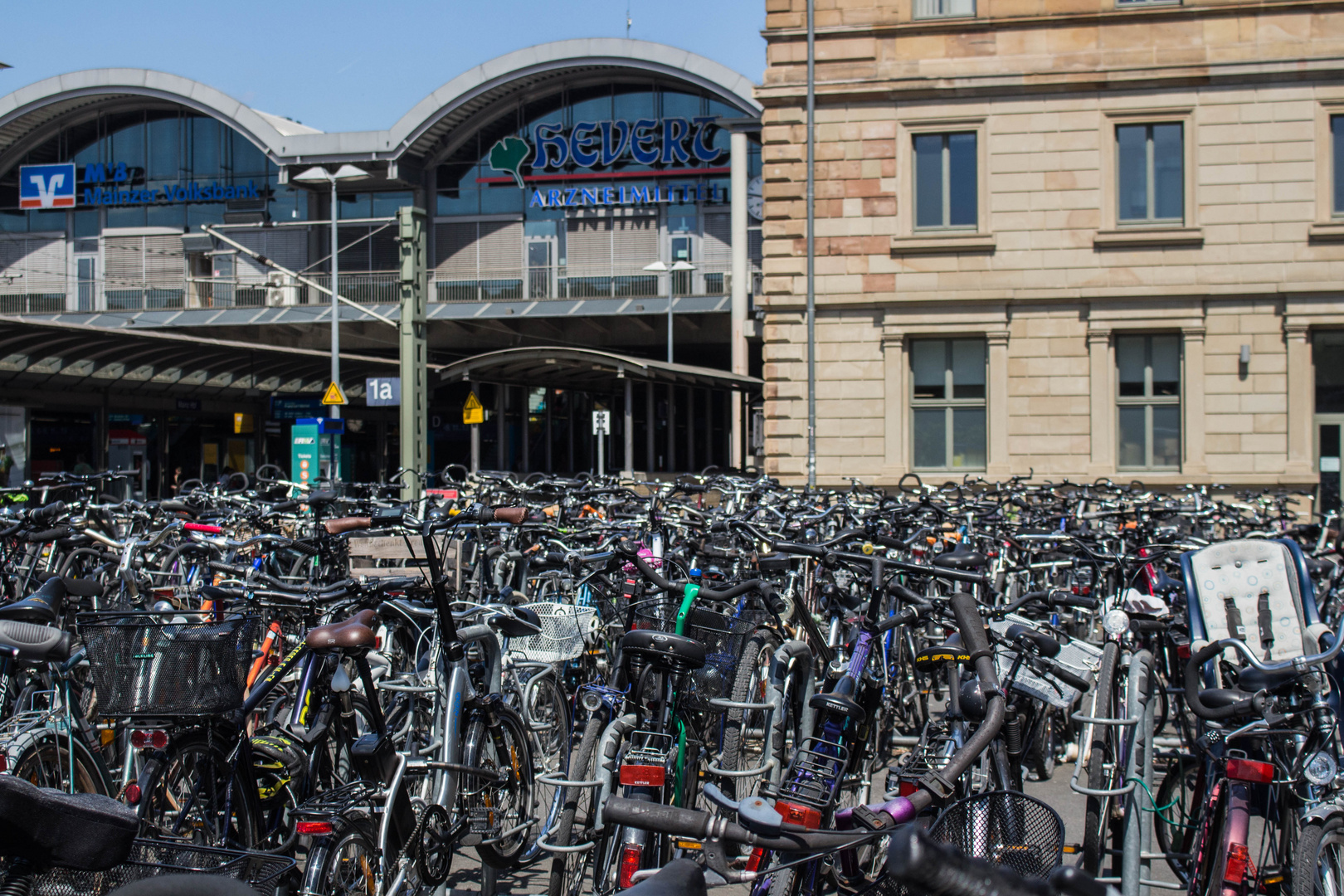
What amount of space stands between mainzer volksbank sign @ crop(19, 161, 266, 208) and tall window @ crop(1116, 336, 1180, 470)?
3686 centimetres

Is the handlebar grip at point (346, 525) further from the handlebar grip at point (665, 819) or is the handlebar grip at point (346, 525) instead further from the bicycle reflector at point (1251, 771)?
the bicycle reflector at point (1251, 771)

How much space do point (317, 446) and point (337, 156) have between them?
85.9ft

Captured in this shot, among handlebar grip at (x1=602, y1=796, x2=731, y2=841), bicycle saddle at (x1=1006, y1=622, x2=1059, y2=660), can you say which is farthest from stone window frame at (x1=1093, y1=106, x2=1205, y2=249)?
handlebar grip at (x1=602, y1=796, x2=731, y2=841)

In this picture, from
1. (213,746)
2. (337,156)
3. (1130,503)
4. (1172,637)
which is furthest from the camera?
(337,156)

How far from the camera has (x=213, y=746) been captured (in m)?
4.10

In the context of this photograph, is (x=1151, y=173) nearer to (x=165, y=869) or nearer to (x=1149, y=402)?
(x=1149, y=402)

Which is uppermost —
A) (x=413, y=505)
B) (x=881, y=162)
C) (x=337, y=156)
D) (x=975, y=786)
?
(x=337, y=156)

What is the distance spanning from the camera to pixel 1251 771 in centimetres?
371

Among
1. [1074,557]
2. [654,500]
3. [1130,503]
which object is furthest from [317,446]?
[1074,557]

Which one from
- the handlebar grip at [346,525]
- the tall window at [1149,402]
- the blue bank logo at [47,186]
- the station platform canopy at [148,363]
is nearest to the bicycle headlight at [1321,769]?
the handlebar grip at [346,525]

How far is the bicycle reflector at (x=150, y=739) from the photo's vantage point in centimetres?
403

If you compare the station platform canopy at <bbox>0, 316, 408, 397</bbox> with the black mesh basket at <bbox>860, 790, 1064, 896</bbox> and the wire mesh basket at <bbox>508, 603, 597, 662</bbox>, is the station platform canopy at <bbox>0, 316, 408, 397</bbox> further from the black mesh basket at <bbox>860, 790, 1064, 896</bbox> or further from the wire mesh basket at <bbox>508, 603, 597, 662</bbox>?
the black mesh basket at <bbox>860, 790, 1064, 896</bbox>

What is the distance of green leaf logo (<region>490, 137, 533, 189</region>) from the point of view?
45.0 m

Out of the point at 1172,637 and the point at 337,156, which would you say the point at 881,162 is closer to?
the point at 1172,637
